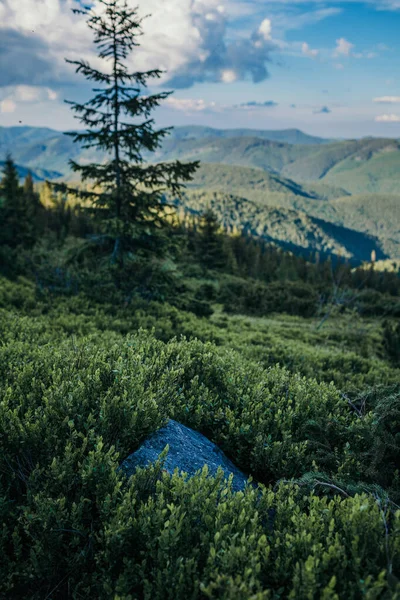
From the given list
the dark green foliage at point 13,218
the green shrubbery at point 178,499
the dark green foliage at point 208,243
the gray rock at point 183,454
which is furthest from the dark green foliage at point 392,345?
the dark green foliage at point 13,218

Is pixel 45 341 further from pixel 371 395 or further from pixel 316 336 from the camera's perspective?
pixel 316 336

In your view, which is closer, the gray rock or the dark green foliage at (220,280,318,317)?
the gray rock

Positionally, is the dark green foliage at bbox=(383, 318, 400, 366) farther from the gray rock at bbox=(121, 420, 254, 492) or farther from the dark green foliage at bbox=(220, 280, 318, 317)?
the gray rock at bbox=(121, 420, 254, 492)

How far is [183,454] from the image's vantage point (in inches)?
170

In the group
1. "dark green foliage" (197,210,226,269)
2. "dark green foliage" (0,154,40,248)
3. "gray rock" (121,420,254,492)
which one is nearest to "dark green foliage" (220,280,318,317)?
"dark green foliage" (197,210,226,269)

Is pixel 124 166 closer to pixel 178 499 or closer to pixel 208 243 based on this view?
pixel 178 499

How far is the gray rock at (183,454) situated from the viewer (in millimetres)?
4047

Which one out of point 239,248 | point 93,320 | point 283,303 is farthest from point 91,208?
point 239,248

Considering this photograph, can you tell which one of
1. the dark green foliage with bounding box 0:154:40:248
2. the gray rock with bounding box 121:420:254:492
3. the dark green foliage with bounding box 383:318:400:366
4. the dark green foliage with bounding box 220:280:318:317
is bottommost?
the dark green foliage with bounding box 220:280:318:317

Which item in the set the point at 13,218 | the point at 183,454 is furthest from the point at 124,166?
the point at 13,218

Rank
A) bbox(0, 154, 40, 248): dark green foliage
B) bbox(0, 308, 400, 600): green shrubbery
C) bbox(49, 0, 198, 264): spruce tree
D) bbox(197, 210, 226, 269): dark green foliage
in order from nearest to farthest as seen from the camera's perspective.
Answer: bbox(0, 308, 400, 600): green shrubbery < bbox(49, 0, 198, 264): spruce tree < bbox(0, 154, 40, 248): dark green foliage < bbox(197, 210, 226, 269): dark green foliage

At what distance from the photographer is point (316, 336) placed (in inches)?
808

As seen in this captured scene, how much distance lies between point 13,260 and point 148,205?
933cm

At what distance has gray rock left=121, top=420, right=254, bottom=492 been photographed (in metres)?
4.05
